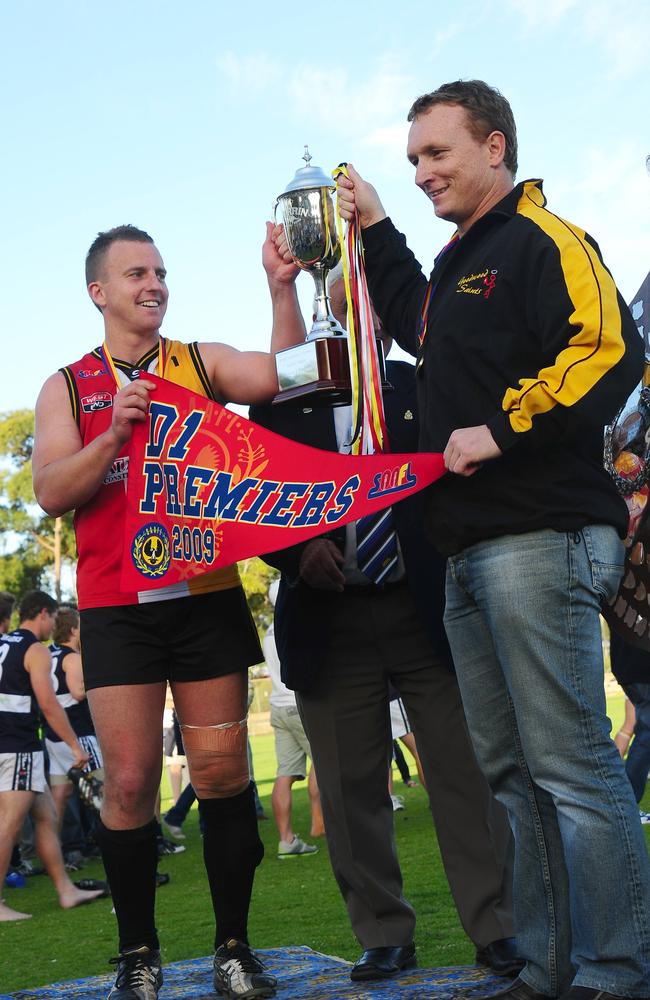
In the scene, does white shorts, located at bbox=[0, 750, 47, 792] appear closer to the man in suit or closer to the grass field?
the grass field

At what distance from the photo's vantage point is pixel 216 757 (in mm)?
3572

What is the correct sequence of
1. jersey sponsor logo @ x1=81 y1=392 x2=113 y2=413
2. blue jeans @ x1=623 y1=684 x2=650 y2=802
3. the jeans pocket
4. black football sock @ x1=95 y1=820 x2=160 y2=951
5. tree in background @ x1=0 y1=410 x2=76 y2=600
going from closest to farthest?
1. the jeans pocket
2. black football sock @ x1=95 y1=820 x2=160 y2=951
3. jersey sponsor logo @ x1=81 y1=392 x2=113 y2=413
4. blue jeans @ x1=623 y1=684 x2=650 y2=802
5. tree in background @ x1=0 y1=410 x2=76 y2=600

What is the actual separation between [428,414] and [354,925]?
1.76m

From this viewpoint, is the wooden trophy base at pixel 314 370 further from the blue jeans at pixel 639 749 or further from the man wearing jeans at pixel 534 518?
the blue jeans at pixel 639 749

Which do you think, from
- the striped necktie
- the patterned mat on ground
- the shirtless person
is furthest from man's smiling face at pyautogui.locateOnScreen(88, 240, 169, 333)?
the patterned mat on ground

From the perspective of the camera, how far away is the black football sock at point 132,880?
3.54 metres

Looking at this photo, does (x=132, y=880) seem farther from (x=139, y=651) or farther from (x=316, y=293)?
(x=316, y=293)

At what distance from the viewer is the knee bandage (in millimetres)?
3562

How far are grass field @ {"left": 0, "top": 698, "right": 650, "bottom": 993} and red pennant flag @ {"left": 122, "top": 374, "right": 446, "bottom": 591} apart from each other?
73.5 inches

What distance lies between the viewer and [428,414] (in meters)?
3.18

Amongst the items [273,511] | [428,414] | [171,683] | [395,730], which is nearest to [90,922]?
[395,730]

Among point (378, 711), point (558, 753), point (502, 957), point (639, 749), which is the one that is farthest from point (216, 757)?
point (639, 749)

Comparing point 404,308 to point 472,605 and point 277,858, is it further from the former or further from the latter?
point 277,858

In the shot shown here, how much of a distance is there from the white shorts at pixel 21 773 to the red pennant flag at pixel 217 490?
4.76 meters
